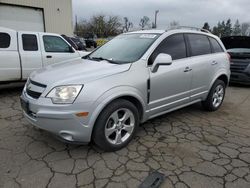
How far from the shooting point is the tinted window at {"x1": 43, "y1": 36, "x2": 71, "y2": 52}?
259 inches

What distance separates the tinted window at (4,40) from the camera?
5844 mm

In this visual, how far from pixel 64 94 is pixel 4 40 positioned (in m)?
4.14

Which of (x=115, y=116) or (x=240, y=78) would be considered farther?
(x=240, y=78)

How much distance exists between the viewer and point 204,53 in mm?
4516

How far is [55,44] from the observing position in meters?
6.80

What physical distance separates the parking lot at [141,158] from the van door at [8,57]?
6.52ft

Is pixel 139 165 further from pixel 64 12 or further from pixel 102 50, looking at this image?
pixel 64 12

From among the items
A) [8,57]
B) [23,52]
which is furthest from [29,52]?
[8,57]

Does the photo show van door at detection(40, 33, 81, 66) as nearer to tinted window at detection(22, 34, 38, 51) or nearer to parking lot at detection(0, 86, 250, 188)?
tinted window at detection(22, 34, 38, 51)

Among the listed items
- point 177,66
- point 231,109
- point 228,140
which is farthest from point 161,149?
point 231,109

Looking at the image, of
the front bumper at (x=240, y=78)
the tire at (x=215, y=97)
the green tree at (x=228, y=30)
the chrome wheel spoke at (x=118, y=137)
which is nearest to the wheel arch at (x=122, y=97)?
the chrome wheel spoke at (x=118, y=137)

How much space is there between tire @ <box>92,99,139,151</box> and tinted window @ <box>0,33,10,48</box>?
4.29 meters

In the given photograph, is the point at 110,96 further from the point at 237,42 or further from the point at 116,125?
the point at 237,42

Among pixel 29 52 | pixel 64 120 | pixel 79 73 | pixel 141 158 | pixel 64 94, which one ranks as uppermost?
pixel 29 52
